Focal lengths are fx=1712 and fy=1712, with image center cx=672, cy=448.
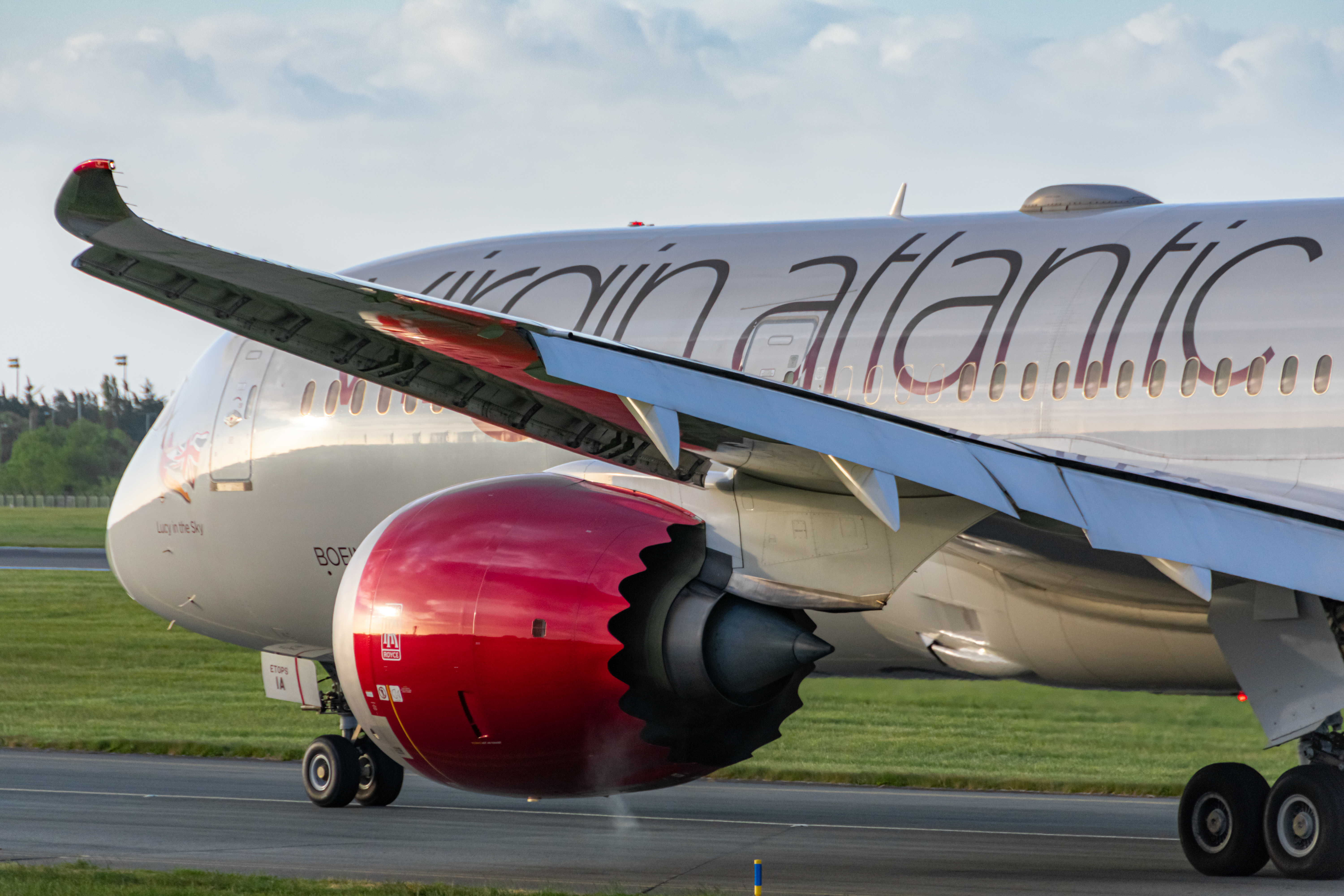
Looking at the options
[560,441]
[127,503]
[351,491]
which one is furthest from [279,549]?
[560,441]

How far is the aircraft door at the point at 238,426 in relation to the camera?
14.2m

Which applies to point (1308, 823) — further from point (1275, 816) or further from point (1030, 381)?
point (1030, 381)

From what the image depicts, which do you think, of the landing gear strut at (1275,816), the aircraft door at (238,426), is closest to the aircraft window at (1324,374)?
the landing gear strut at (1275,816)

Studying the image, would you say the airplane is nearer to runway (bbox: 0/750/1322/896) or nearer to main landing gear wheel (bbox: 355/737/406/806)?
runway (bbox: 0/750/1322/896)

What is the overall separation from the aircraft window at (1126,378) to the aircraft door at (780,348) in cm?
220

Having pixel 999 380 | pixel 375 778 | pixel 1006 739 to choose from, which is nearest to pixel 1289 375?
pixel 999 380

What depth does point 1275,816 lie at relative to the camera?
9570 millimetres

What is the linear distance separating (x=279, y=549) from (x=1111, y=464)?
7.05 m

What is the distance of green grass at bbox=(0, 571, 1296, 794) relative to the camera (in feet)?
43.7

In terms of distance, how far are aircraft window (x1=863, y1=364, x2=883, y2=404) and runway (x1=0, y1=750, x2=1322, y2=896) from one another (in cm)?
299

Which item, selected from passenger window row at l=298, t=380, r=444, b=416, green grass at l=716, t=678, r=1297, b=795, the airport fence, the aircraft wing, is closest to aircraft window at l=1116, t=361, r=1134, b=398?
the aircraft wing

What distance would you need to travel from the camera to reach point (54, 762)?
18.0m

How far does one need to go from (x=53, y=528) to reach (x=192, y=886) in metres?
67.0

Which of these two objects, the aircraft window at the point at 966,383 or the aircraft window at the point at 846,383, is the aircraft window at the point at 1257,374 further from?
the aircraft window at the point at 846,383
